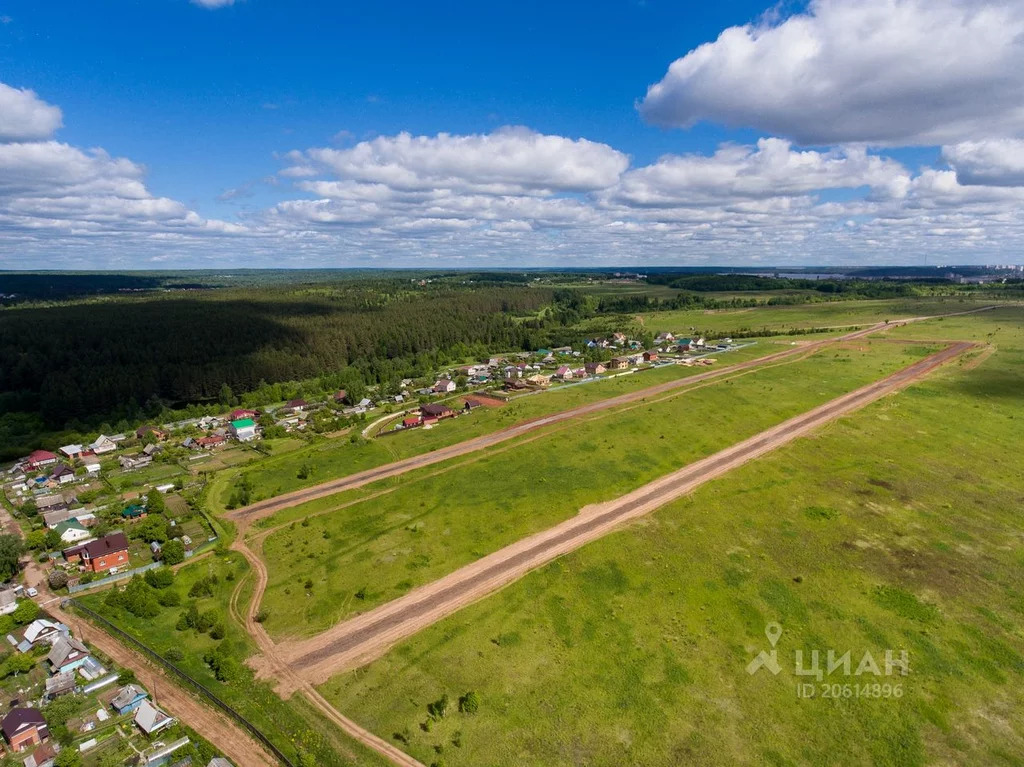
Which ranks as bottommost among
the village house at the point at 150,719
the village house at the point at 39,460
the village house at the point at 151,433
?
the village house at the point at 39,460

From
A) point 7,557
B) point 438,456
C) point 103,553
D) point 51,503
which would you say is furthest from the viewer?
point 438,456

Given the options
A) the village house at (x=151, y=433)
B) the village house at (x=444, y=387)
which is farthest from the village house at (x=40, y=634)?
the village house at (x=444, y=387)

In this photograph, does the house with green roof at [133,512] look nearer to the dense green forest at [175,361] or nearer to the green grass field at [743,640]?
the green grass field at [743,640]

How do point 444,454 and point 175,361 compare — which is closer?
point 444,454

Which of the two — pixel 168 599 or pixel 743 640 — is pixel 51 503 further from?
pixel 743 640

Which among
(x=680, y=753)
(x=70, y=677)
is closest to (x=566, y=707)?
(x=680, y=753)

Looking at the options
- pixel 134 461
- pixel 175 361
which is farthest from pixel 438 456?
pixel 175 361
